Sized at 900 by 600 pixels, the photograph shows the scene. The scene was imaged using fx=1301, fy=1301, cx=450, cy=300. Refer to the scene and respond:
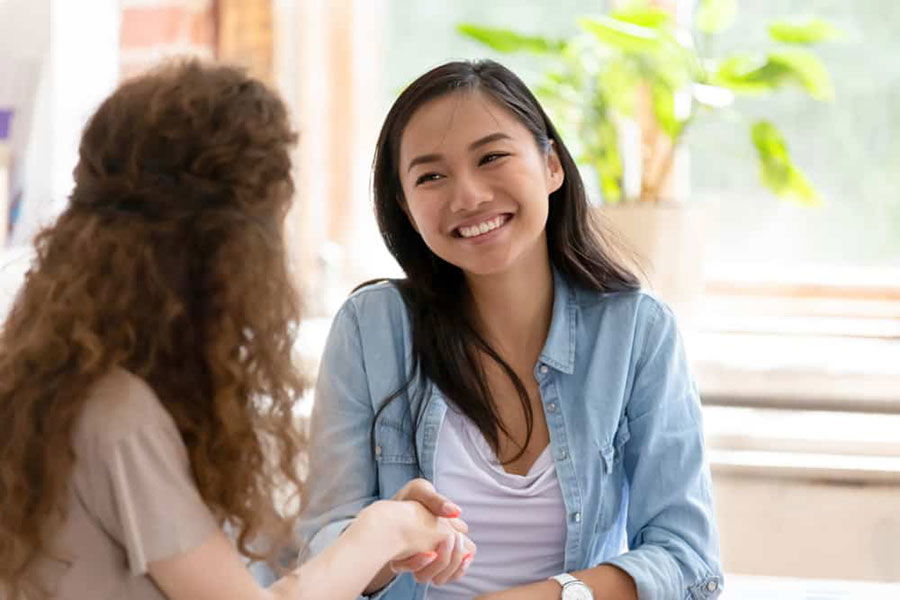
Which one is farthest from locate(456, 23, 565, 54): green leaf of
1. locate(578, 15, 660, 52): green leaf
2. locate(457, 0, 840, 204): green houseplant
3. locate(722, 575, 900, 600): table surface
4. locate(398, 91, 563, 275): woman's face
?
locate(722, 575, 900, 600): table surface

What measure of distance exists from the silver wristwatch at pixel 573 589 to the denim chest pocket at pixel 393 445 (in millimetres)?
232

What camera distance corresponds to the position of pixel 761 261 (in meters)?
2.50

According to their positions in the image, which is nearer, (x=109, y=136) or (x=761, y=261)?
(x=109, y=136)

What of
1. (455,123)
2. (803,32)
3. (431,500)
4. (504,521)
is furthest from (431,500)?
(803,32)

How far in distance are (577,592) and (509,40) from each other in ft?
3.90

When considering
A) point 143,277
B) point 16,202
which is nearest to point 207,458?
point 143,277

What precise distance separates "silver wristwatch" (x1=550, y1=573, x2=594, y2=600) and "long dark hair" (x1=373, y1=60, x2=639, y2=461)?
17 cm

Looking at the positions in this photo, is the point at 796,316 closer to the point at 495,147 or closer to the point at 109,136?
the point at 495,147

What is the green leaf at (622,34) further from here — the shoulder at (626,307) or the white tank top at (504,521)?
the white tank top at (504,521)

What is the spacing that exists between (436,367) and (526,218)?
216mm

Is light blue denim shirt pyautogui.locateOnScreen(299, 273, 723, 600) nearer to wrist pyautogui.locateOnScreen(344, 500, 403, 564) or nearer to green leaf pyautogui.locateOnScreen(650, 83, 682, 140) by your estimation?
wrist pyautogui.locateOnScreen(344, 500, 403, 564)

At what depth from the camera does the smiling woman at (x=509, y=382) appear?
59.1 inches

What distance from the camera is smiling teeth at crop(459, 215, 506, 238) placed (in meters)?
1.49

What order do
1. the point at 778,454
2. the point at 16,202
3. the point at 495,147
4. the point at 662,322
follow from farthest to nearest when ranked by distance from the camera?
the point at 16,202
the point at 778,454
the point at 662,322
the point at 495,147
